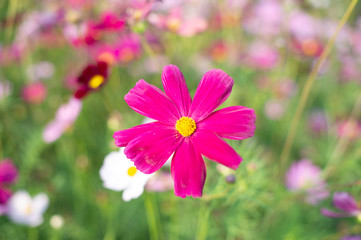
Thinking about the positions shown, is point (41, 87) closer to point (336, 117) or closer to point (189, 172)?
point (189, 172)

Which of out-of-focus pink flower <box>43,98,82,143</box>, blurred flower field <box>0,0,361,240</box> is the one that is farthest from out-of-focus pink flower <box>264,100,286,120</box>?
out-of-focus pink flower <box>43,98,82,143</box>

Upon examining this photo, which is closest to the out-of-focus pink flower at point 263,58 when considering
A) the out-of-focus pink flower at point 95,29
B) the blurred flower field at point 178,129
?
the blurred flower field at point 178,129

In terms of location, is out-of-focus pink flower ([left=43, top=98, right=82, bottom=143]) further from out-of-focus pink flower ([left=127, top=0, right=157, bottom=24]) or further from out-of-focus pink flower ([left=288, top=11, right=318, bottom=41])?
out-of-focus pink flower ([left=288, top=11, right=318, bottom=41])

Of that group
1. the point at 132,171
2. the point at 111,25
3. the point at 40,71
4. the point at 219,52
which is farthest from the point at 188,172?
the point at 40,71

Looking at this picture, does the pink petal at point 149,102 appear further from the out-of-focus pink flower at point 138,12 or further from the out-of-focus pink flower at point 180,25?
the out-of-focus pink flower at point 180,25

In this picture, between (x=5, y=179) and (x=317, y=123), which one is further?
(x=317, y=123)

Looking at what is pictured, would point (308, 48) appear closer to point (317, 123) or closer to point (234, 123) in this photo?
point (317, 123)
